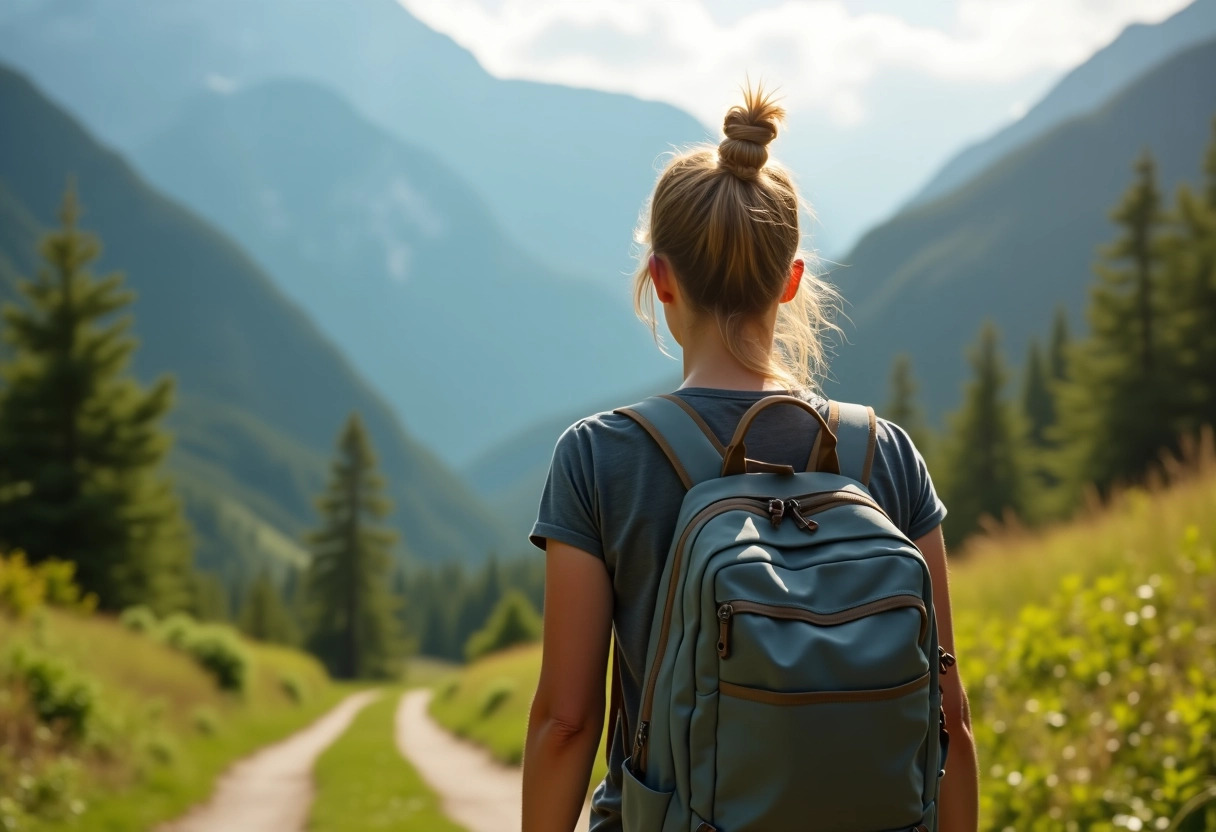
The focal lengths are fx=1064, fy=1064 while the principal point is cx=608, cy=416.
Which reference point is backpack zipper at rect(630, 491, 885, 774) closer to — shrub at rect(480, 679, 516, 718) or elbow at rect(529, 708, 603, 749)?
elbow at rect(529, 708, 603, 749)

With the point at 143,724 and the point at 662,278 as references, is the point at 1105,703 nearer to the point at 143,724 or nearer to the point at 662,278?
the point at 662,278

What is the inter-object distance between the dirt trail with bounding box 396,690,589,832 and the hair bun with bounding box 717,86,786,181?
5.37 metres

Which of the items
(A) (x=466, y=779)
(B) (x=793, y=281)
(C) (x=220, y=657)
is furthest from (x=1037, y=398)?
(B) (x=793, y=281)

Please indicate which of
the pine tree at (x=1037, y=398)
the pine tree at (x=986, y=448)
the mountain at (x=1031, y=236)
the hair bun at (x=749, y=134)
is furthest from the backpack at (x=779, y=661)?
the mountain at (x=1031, y=236)

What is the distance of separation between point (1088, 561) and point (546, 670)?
764cm

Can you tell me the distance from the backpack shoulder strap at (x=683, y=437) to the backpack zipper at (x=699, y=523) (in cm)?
9

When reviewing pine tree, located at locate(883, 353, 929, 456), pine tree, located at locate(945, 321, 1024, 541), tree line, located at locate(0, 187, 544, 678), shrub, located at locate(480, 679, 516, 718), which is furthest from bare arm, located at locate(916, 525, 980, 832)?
pine tree, located at locate(883, 353, 929, 456)

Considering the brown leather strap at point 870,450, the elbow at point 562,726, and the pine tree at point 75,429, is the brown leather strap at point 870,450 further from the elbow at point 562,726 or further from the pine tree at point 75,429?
the pine tree at point 75,429

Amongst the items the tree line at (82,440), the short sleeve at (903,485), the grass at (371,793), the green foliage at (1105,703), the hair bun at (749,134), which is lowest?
the grass at (371,793)

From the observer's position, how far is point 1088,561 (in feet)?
27.5

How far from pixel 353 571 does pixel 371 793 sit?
38.2 m

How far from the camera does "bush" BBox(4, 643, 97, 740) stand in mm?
9086

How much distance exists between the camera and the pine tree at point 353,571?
46719mm

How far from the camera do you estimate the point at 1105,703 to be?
19.5 feet
